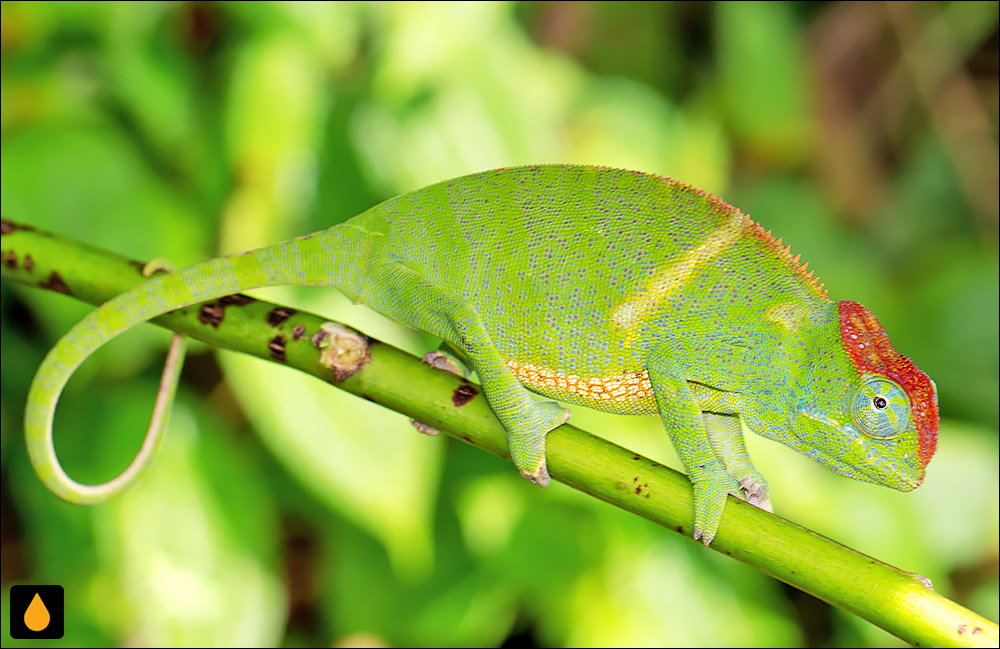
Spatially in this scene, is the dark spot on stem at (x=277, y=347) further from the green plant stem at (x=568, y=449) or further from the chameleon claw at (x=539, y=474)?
the chameleon claw at (x=539, y=474)

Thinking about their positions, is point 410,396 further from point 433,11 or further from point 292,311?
point 433,11

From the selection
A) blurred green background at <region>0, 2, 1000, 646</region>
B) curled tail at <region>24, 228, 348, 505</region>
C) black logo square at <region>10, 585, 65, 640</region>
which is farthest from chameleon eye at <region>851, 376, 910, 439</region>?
black logo square at <region>10, 585, 65, 640</region>

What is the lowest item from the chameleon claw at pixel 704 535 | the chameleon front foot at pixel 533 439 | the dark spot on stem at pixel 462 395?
the chameleon claw at pixel 704 535

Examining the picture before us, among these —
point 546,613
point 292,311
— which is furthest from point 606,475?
point 546,613

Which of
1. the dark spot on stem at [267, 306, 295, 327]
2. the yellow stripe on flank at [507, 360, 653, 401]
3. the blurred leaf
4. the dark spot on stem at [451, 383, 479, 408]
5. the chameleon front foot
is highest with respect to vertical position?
the blurred leaf

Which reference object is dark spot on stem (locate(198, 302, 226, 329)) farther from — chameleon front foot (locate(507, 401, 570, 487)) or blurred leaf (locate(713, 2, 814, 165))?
blurred leaf (locate(713, 2, 814, 165))

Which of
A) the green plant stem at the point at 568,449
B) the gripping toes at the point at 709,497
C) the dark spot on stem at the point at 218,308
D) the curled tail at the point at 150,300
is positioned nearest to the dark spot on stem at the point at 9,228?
the green plant stem at the point at 568,449

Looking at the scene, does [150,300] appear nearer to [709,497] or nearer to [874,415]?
[709,497]
